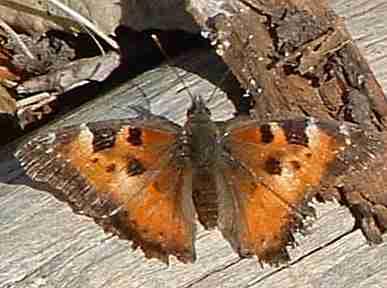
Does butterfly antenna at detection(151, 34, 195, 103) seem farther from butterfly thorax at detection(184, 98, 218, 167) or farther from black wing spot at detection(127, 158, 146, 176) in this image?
black wing spot at detection(127, 158, 146, 176)

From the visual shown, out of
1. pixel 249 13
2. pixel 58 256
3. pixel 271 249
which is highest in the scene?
pixel 249 13

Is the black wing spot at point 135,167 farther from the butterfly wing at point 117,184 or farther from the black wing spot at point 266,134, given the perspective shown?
the black wing spot at point 266,134

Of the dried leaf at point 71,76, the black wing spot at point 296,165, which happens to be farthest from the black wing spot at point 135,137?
the dried leaf at point 71,76

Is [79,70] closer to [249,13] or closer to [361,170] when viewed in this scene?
[249,13]

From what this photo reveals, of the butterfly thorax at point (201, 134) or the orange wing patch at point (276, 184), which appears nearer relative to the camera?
the orange wing patch at point (276, 184)

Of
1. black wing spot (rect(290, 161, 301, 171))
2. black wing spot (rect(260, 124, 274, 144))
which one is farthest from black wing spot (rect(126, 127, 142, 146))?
black wing spot (rect(290, 161, 301, 171))

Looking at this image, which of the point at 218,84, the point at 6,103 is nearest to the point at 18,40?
the point at 6,103

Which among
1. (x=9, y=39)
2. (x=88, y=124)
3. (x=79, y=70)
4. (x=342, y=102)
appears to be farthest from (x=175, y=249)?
(x=9, y=39)

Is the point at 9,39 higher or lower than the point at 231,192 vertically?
higher
